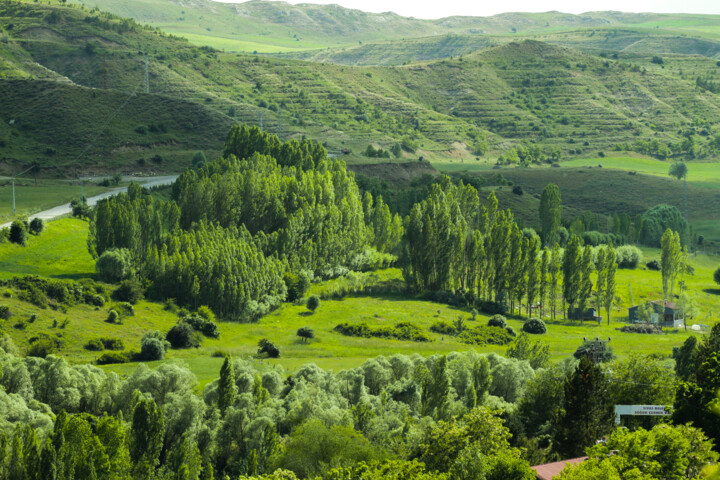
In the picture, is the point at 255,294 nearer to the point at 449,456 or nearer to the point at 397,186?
the point at 449,456

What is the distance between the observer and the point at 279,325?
102 m

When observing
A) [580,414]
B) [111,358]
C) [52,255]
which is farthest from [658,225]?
[111,358]

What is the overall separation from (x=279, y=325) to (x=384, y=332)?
12.0 meters

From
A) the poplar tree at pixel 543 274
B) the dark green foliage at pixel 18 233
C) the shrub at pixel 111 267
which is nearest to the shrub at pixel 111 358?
the shrub at pixel 111 267

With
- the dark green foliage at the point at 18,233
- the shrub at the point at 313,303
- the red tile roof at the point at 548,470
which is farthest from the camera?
the dark green foliage at the point at 18,233

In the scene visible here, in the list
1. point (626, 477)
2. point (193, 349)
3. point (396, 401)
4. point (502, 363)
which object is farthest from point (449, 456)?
point (193, 349)

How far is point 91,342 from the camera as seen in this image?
280 feet

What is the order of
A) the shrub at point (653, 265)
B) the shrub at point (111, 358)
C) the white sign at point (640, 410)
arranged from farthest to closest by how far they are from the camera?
the shrub at point (653, 265), the shrub at point (111, 358), the white sign at point (640, 410)

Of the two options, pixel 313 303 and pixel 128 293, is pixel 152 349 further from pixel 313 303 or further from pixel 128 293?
pixel 313 303

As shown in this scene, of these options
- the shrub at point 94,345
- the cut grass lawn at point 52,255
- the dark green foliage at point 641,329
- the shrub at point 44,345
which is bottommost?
the dark green foliage at point 641,329

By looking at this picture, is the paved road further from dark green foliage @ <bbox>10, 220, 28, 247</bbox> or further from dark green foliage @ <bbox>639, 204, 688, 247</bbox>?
dark green foliage @ <bbox>639, 204, 688, 247</bbox>

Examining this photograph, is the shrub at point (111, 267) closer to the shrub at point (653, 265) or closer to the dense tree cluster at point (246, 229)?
the dense tree cluster at point (246, 229)

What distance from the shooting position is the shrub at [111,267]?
104 metres

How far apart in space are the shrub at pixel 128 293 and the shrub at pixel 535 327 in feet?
150
